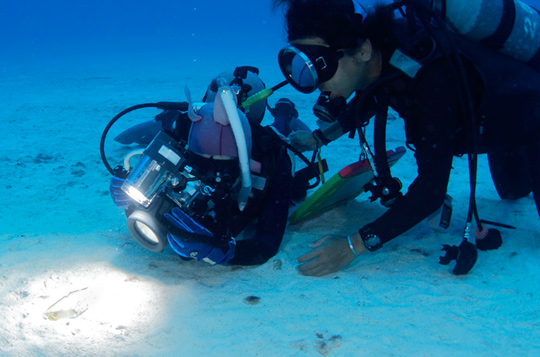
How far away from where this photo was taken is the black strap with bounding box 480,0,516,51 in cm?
221

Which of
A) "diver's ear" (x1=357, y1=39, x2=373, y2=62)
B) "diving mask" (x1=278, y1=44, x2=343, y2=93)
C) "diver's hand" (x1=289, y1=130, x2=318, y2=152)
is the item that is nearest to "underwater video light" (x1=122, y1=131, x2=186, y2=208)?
"diving mask" (x1=278, y1=44, x2=343, y2=93)

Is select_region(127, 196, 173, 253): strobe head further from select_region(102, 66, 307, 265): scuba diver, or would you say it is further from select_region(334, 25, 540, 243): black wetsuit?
select_region(334, 25, 540, 243): black wetsuit

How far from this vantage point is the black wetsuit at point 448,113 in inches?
87.0

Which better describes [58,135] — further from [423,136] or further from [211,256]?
[423,136]

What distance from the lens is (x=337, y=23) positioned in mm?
2199

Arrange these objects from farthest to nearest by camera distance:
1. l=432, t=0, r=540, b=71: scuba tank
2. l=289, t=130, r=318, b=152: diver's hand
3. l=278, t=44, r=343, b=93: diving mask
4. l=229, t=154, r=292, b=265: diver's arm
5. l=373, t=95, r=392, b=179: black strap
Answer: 1. l=289, t=130, r=318, b=152: diver's hand
2. l=229, t=154, r=292, b=265: diver's arm
3. l=373, t=95, r=392, b=179: black strap
4. l=278, t=44, r=343, b=93: diving mask
5. l=432, t=0, r=540, b=71: scuba tank

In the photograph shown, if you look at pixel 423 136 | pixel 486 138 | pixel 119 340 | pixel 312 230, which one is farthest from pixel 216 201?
pixel 486 138

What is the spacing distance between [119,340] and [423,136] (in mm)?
2151

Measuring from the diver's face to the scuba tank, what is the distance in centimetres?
54

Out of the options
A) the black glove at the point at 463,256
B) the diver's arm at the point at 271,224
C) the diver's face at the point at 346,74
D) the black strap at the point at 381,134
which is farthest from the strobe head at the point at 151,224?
the black glove at the point at 463,256

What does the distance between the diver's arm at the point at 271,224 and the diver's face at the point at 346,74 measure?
2.89ft

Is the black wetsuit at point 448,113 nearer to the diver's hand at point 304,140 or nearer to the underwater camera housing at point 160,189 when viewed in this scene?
the diver's hand at point 304,140

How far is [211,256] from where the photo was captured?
2404 millimetres

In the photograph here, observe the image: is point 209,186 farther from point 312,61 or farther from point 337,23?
point 337,23
